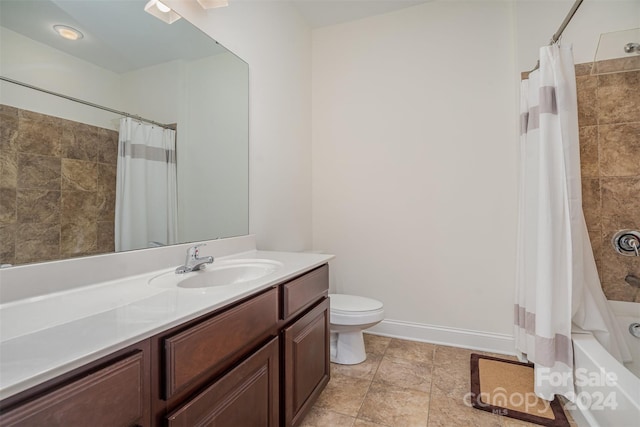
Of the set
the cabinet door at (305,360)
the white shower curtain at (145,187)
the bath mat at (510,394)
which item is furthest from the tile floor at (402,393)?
the white shower curtain at (145,187)

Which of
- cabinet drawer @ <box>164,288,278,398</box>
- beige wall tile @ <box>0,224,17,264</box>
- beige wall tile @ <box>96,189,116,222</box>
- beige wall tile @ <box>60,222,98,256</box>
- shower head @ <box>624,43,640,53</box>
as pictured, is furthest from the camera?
shower head @ <box>624,43,640,53</box>

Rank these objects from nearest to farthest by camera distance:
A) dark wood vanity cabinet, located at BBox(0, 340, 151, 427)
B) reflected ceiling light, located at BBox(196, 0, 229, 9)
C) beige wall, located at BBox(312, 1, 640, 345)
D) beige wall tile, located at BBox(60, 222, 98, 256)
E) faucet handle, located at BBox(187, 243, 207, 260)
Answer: dark wood vanity cabinet, located at BBox(0, 340, 151, 427) < beige wall tile, located at BBox(60, 222, 98, 256) < faucet handle, located at BBox(187, 243, 207, 260) < reflected ceiling light, located at BBox(196, 0, 229, 9) < beige wall, located at BBox(312, 1, 640, 345)

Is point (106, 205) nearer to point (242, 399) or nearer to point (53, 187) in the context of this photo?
point (53, 187)

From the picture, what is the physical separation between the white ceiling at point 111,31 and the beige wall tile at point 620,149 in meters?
2.43

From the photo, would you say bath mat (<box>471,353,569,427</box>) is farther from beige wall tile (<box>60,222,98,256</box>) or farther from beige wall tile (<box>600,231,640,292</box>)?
beige wall tile (<box>60,222,98,256</box>)

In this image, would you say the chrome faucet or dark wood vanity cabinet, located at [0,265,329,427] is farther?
the chrome faucet

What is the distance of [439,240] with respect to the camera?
232cm

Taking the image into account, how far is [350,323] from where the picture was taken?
6.11 ft

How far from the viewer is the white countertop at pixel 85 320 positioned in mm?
498

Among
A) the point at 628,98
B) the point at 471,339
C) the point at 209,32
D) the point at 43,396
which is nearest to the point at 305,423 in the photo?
the point at 43,396

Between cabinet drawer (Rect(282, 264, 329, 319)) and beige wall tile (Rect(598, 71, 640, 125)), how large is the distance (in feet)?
6.70

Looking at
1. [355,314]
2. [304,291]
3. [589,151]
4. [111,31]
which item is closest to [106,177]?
[111,31]

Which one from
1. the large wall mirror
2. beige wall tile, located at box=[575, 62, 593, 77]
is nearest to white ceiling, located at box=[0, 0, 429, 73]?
the large wall mirror

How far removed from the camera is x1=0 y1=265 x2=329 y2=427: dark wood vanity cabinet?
52 cm
